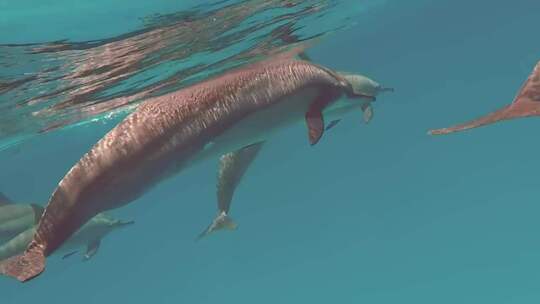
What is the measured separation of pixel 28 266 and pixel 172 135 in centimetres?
157

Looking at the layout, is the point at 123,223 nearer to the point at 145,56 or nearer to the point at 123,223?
the point at 123,223

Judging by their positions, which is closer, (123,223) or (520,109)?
(520,109)

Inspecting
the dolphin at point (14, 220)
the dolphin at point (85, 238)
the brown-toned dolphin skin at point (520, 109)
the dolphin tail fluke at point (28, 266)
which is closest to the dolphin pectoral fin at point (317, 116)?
the brown-toned dolphin skin at point (520, 109)

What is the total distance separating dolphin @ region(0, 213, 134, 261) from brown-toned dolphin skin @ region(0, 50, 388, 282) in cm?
642

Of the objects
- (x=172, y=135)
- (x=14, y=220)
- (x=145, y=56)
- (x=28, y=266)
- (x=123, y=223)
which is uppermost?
(x=172, y=135)

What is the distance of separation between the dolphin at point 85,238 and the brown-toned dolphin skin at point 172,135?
6424 millimetres

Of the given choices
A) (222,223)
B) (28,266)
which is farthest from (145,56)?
(28,266)

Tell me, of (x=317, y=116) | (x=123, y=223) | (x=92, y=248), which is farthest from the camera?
(x=123, y=223)

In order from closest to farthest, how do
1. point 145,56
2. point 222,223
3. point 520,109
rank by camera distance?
point 520,109 < point 222,223 < point 145,56

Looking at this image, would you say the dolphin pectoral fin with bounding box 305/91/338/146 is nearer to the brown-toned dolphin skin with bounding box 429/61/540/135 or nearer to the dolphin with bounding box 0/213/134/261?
the brown-toned dolphin skin with bounding box 429/61/540/135

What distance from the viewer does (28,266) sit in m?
4.83

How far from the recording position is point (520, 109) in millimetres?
5332

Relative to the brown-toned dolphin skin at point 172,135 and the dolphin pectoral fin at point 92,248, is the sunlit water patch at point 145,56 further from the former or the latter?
the brown-toned dolphin skin at point 172,135

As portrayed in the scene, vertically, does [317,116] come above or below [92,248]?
above
